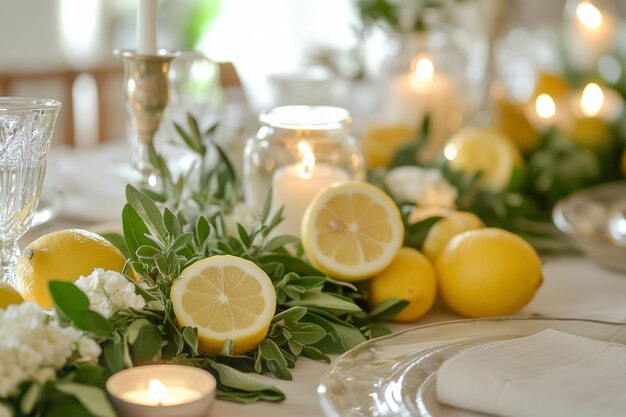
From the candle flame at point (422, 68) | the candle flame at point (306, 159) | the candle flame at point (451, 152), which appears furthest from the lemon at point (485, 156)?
the candle flame at point (306, 159)

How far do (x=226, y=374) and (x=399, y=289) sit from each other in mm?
253

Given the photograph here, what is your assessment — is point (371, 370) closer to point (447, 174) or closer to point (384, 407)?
point (384, 407)

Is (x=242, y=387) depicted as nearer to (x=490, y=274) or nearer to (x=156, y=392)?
(x=156, y=392)

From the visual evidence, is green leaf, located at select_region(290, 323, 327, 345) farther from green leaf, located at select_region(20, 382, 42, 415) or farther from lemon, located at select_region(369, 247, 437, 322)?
green leaf, located at select_region(20, 382, 42, 415)

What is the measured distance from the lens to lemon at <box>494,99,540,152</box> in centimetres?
167

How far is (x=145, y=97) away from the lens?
97 centimetres

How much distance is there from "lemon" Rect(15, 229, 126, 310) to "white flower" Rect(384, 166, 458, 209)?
53 centimetres

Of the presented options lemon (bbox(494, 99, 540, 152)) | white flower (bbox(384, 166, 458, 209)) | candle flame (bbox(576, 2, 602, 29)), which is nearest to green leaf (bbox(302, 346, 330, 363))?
white flower (bbox(384, 166, 458, 209))

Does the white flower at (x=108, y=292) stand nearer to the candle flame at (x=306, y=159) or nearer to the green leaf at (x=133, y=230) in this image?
the green leaf at (x=133, y=230)

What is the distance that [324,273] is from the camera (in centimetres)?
85

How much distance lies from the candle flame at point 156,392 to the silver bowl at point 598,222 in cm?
73

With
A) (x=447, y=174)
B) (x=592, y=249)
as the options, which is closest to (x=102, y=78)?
(x=447, y=174)

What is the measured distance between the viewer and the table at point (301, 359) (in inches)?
27.2

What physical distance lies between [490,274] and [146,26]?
1.51 feet
